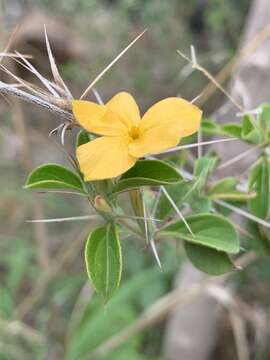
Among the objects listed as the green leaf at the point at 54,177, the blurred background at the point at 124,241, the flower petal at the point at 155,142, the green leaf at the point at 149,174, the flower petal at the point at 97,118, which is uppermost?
the flower petal at the point at 97,118

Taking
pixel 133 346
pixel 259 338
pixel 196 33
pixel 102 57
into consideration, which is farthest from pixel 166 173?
pixel 196 33

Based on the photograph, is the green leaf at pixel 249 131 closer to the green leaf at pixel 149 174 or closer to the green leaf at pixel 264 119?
the green leaf at pixel 264 119

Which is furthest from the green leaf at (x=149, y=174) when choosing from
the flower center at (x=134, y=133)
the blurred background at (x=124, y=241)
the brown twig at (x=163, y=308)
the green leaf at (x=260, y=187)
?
the brown twig at (x=163, y=308)

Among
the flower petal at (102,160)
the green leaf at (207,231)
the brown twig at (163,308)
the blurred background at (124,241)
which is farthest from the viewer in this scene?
the blurred background at (124,241)

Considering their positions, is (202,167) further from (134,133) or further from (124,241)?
(124,241)

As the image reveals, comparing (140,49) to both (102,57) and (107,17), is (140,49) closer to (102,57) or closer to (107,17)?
(107,17)

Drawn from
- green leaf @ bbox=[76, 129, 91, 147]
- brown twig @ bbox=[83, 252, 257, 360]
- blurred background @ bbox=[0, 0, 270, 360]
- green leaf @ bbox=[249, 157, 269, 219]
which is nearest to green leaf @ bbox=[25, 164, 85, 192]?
green leaf @ bbox=[76, 129, 91, 147]

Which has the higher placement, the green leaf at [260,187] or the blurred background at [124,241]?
the green leaf at [260,187]

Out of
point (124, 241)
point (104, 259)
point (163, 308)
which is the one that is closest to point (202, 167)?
point (104, 259)
